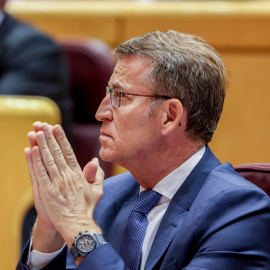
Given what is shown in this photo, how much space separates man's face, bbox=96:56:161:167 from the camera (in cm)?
102

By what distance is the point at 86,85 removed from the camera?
6.79 ft

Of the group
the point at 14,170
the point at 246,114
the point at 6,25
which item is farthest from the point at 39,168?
the point at 6,25

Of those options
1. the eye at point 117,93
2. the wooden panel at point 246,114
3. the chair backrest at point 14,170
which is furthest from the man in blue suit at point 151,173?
the wooden panel at point 246,114

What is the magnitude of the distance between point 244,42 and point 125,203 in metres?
0.99

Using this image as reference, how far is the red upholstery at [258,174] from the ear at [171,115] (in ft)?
0.47

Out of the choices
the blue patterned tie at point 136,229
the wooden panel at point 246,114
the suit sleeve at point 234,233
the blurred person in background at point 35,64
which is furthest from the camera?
the blurred person in background at point 35,64

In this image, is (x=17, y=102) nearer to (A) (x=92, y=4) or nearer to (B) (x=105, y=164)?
(B) (x=105, y=164)

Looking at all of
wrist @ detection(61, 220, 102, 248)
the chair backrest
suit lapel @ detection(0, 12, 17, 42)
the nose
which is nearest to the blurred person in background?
suit lapel @ detection(0, 12, 17, 42)

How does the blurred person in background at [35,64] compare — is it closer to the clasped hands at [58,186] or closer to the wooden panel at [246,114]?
the wooden panel at [246,114]

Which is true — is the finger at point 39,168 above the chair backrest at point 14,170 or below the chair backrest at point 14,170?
above

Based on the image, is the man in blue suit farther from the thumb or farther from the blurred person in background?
the blurred person in background

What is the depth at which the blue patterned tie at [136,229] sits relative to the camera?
3.31ft

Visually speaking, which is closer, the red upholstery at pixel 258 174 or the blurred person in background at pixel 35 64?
the red upholstery at pixel 258 174

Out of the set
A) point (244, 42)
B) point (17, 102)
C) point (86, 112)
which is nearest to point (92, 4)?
point (86, 112)
